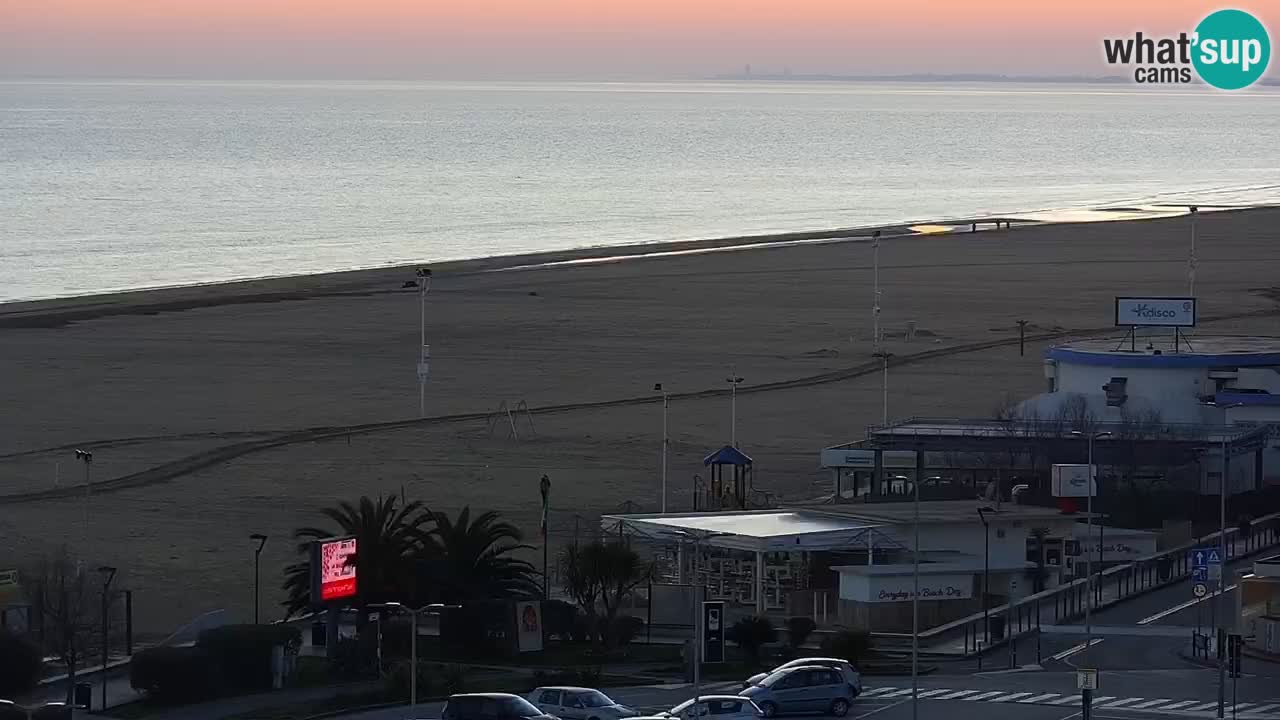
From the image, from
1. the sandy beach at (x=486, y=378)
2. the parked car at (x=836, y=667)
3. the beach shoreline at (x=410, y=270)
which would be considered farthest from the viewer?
the beach shoreline at (x=410, y=270)

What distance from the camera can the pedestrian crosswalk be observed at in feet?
118

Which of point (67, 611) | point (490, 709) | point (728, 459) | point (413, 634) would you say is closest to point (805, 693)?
point (490, 709)

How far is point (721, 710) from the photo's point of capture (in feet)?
110

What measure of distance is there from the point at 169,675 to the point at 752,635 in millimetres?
10956

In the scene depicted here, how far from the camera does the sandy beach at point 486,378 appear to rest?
59.0m

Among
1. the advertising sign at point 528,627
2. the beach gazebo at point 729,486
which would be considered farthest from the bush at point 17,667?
the beach gazebo at point 729,486

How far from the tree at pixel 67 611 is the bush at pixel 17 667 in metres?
0.63

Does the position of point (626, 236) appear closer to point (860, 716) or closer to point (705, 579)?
point (705, 579)

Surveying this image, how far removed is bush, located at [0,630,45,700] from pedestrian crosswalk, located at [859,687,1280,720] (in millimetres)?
14207

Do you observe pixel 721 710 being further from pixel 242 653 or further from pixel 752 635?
pixel 242 653

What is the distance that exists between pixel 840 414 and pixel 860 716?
1613 inches

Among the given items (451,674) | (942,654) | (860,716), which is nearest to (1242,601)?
(942,654)

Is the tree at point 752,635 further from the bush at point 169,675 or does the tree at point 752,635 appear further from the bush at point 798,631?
the bush at point 169,675

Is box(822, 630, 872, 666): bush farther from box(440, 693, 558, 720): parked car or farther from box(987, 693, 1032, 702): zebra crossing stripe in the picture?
box(440, 693, 558, 720): parked car
